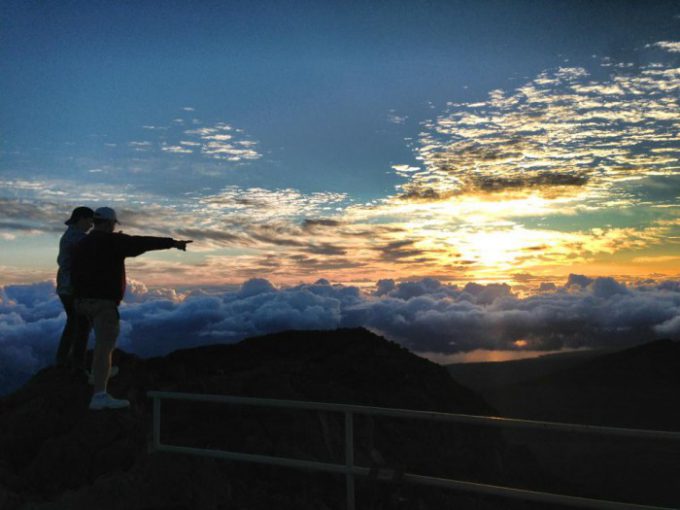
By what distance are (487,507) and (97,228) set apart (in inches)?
1708

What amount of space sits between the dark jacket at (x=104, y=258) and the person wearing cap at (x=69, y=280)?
2.66 feet

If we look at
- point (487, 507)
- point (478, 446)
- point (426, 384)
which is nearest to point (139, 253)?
point (487, 507)

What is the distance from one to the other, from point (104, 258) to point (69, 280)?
1461 millimetres

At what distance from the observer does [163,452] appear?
7688mm

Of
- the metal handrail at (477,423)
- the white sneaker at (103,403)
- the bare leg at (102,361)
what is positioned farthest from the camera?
the white sneaker at (103,403)

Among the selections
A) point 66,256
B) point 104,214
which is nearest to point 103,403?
point 66,256

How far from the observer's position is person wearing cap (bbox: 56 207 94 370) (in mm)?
8266

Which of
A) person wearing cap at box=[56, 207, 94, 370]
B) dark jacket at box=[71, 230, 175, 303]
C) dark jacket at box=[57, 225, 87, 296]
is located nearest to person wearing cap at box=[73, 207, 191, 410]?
dark jacket at box=[71, 230, 175, 303]

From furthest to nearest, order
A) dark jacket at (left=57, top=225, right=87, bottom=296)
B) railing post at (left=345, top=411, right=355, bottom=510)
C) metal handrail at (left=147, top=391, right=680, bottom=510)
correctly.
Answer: dark jacket at (left=57, top=225, right=87, bottom=296), railing post at (left=345, top=411, right=355, bottom=510), metal handrail at (left=147, top=391, right=680, bottom=510)

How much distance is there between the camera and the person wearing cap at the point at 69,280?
325 inches

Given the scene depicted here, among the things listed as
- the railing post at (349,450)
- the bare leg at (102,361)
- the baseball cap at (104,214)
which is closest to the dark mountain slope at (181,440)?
the railing post at (349,450)

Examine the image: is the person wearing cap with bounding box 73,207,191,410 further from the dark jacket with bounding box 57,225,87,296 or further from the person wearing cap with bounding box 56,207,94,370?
the dark jacket with bounding box 57,225,87,296

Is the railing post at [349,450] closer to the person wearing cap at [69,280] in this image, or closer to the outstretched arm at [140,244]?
the outstretched arm at [140,244]

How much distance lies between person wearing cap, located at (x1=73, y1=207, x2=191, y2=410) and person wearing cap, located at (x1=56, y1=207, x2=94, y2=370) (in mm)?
807
